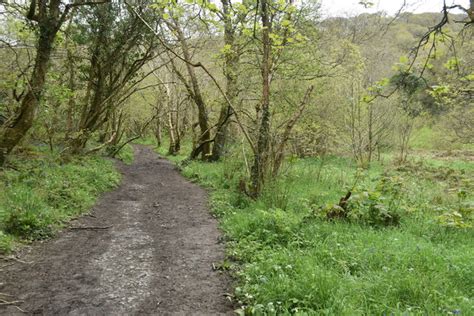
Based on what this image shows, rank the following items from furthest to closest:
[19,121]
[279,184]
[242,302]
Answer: [19,121], [279,184], [242,302]

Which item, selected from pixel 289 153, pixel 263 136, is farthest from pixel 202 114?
pixel 263 136

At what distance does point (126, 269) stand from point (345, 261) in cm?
306

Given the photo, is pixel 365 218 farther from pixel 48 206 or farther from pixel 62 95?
pixel 62 95

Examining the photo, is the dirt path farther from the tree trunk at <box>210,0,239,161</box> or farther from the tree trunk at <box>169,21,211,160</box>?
the tree trunk at <box>169,21,211,160</box>

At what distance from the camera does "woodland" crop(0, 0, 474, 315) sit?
4109 millimetres

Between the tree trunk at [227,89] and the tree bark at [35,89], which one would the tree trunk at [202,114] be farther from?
the tree bark at [35,89]

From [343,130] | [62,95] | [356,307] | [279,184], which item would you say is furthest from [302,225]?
[343,130]

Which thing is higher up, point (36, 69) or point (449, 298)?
point (36, 69)

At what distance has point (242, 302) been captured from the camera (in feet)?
14.0

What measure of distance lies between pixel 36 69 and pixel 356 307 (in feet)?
30.8

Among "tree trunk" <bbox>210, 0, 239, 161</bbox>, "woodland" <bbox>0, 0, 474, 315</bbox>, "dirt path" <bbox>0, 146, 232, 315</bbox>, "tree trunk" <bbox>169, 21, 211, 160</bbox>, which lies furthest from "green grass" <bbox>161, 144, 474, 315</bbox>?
"tree trunk" <bbox>169, 21, 211, 160</bbox>

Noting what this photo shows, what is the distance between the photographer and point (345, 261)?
4727 mm

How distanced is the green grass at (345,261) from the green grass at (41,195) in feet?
10.9

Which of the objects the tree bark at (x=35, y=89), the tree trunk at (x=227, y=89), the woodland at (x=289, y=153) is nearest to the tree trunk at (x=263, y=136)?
the woodland at (x=289, y=153)
